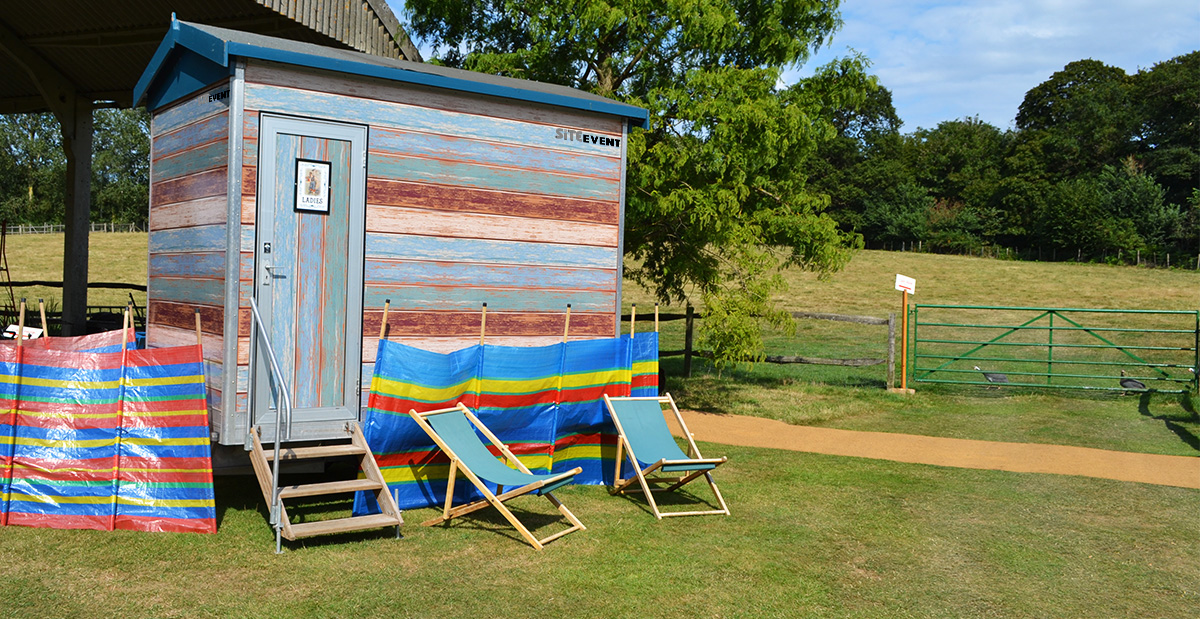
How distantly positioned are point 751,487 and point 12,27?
1160cm

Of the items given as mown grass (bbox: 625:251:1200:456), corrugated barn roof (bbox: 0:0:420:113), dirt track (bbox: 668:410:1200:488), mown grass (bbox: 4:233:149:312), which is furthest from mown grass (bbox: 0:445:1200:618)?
mown grass (bbox: 4:233:149:312)

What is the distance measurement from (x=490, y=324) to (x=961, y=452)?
510 centimetres

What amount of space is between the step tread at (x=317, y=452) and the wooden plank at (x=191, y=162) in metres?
1.93

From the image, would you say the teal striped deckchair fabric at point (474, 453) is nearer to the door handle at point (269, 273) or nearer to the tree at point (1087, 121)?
the door handle at point (269, 273)

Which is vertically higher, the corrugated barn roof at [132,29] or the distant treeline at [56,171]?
the distant treeline at [56,171]

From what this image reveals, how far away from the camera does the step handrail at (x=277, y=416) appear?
5234mm

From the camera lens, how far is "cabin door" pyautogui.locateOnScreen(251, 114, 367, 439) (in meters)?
5.78

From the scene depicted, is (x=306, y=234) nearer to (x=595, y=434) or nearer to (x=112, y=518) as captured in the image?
(x=112, y=518)

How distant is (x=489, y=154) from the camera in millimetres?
6805

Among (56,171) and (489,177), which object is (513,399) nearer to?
(489,177)

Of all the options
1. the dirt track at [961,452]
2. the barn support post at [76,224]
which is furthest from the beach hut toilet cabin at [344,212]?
the barn support post at [76,224]

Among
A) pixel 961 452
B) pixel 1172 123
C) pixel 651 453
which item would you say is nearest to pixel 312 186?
pixel 651 453

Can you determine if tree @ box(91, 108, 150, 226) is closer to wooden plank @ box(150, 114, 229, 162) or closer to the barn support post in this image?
the barn support post

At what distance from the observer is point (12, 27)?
1182cm
